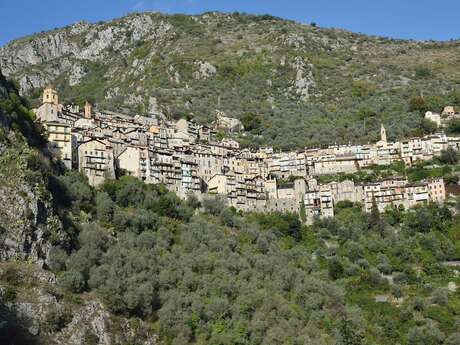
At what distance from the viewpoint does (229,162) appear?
99.9m

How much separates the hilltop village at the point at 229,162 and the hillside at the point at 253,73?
33.2 feet

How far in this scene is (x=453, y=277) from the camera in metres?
75.8

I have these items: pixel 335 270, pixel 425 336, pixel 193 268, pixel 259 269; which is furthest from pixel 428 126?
pixel 193 268

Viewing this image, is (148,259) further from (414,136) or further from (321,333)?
(414,136)

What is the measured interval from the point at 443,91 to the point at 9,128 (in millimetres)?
98030

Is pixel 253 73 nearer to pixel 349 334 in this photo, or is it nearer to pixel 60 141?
pixel 60 141

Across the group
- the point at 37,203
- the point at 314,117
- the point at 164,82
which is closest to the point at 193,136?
the point at 314,117

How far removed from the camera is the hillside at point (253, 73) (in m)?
130

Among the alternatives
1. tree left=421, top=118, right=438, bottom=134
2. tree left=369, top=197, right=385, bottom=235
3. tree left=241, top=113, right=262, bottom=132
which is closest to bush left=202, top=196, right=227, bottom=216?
tree left=369, top=197, right=385, bottom=235

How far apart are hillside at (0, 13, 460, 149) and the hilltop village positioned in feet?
33.2

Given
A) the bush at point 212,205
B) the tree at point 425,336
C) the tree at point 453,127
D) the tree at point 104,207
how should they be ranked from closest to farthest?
1. the tree at point 425,336
2. the tree at point 104,207
3. the bush at point 212,205
4. the tree at point 453,127

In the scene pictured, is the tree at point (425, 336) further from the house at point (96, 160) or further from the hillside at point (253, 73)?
the hillside at point (253, 73)

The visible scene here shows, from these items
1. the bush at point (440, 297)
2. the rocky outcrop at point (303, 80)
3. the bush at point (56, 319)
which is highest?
the rocky outcrop at point (303, 80)

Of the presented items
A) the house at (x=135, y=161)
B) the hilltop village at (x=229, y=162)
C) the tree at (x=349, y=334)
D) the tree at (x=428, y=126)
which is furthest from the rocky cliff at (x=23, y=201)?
the tree at (x=428, y=126)
